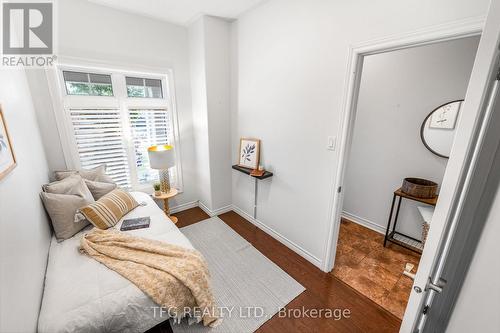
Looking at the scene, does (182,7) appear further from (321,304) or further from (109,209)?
(321,304)

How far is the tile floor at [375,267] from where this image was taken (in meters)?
1.86

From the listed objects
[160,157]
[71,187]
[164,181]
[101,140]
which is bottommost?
[164,181]

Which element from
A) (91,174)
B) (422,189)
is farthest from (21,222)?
(422,189)

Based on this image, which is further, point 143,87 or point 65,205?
point 143,87

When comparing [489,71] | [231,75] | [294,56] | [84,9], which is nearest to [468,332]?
[489,71]

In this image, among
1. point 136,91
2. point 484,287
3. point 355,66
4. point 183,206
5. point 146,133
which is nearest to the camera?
point 484,287

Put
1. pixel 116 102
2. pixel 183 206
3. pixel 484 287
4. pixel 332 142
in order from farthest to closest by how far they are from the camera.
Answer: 1. pixel 183 206
2. pixel 116 102
3. pixel 332 142
4. pixel 484 287

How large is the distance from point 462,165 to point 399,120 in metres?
2.24

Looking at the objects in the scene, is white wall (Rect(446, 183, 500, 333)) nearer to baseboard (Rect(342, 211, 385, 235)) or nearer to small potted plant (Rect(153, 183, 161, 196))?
baseboard (Rect(342, 211, 385, 235))

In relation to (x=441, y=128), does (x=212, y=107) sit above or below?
above

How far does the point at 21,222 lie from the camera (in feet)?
3.91

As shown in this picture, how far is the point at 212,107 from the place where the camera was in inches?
111

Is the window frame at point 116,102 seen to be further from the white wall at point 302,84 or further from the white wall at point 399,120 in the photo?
the white wall at point 399,120

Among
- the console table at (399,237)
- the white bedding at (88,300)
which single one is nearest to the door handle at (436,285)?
the white bedding at (88,300)
